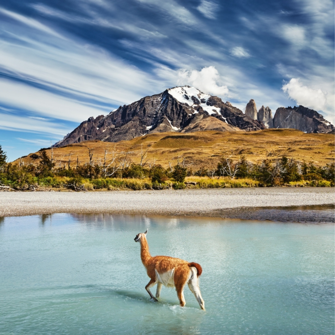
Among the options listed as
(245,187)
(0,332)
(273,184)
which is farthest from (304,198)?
(0,332)

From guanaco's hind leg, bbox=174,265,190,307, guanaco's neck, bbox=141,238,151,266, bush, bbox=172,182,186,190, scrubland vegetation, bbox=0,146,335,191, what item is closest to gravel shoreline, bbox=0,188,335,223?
scrubland vegetation, bbox=0,146,335,191

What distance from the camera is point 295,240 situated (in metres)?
12.3

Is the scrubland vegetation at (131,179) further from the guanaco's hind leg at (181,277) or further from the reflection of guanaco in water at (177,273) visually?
the guanaco's hind leg at (181,277)

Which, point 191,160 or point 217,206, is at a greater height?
point 191,160

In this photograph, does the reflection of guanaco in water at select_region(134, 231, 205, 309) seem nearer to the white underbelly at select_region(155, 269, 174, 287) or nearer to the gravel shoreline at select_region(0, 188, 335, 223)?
the white underbelly at select_region(155, 269, 174, 287)

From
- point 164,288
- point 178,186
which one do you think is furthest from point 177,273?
point 178,186

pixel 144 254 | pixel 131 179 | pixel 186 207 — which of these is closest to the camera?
pixel 144 254

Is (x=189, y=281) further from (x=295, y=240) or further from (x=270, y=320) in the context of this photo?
(x=295, y=240)

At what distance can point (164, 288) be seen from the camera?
298 inches

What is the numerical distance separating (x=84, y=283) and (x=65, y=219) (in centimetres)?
1044

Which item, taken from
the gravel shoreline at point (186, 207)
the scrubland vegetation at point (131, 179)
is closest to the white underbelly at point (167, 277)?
the gravel shoreline at point (186, 207)

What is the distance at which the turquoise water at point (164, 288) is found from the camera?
18.9 feet

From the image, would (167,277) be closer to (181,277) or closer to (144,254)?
(181,277)

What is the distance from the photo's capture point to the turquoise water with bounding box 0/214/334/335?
5.77m
